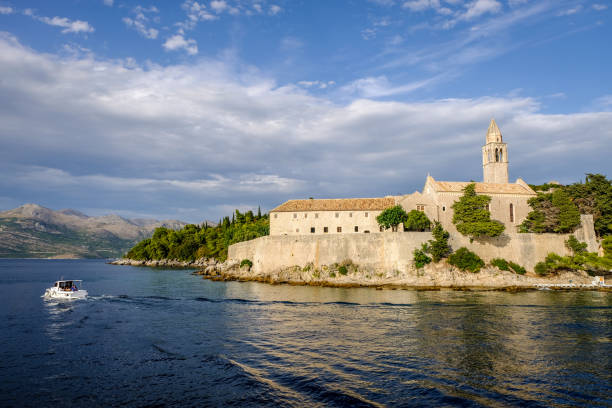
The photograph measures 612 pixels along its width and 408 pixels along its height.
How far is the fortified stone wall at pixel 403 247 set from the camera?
1421 inches

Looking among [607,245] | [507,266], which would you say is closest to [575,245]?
[607,245]

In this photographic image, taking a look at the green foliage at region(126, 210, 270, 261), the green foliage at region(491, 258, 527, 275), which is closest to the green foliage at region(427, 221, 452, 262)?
the green foliage at region(491, 258, 527, 275)

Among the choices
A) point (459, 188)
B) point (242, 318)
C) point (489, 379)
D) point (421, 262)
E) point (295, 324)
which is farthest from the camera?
point (459, 188)

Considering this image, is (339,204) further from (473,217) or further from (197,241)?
(197,241)

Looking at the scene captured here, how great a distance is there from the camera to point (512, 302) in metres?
25.4

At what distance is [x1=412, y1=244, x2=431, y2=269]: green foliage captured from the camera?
3531 cm

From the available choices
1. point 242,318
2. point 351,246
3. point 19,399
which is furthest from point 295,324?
point 351,246

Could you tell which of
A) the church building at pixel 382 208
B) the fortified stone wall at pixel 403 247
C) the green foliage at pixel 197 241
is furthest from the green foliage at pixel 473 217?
the green foliage at pixel 197 241

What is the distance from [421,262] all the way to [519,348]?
21.6 metres

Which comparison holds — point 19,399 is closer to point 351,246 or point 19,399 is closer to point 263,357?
point 263,357

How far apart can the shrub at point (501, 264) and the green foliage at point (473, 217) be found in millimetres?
2373

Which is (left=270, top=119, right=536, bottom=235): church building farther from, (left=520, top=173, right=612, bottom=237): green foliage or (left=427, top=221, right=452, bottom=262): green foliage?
(left=427, top=221, right=452, bottom=262): green foliage

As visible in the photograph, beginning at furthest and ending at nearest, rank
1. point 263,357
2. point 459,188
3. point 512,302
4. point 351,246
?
point 459,188
point 351,246
point 512,302
point 263,357

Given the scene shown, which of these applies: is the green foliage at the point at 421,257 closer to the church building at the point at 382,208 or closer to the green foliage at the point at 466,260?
the green foliage at the point at 466,260
